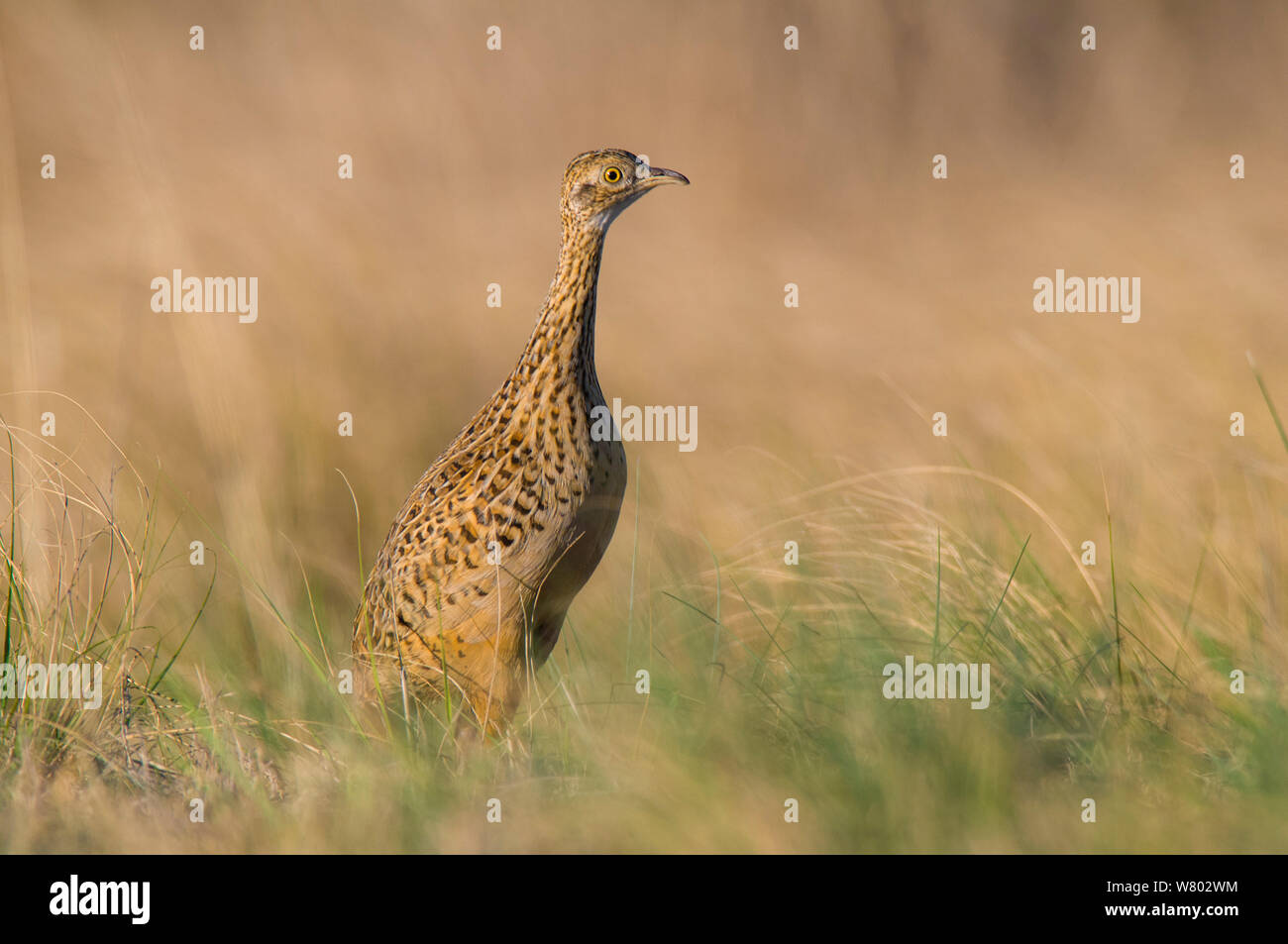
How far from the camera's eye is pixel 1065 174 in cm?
1041

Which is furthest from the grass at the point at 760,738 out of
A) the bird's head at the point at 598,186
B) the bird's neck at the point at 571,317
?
the bird's head at the point at 598,186

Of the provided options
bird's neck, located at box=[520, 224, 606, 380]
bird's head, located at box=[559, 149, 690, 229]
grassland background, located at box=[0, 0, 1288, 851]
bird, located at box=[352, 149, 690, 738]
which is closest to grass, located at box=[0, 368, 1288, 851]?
grassland background, located at box=[0, 0, 1288, 851]

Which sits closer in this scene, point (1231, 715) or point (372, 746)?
point (1231, 715)

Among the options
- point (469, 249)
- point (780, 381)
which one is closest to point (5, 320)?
point (469, 249)

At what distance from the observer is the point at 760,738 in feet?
13.4

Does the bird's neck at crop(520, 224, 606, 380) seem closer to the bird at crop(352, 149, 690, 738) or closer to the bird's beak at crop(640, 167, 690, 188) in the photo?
the bird at crop(352, 149, 690, 738)

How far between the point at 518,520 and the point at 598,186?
1182 millimetres

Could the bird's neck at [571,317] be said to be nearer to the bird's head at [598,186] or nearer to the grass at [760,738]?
the bird's head at [598,186]

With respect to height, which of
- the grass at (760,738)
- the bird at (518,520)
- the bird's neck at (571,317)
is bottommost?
the grass at (760,738)

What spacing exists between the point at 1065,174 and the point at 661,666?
23.0 ft

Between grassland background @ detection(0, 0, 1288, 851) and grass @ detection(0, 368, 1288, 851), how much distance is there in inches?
0.7

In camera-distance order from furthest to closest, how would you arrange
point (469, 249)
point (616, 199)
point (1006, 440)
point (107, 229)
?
point (469, 249)
point (107, 229)
point (1006, 440)
point (616, 199)

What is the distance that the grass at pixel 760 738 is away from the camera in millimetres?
3621

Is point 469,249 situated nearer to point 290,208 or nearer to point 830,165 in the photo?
point 290,208
